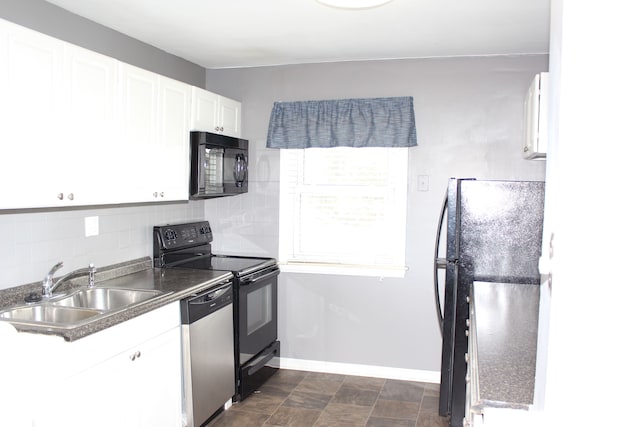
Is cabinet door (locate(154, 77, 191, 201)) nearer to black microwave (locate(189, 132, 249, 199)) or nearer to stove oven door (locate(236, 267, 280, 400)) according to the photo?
black microwave (locate(189, 132, 249, 199))

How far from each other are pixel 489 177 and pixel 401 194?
631mm

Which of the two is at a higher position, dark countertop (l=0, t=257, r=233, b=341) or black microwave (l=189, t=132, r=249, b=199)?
black microwave (l=189, t=132, r=249, b=199)

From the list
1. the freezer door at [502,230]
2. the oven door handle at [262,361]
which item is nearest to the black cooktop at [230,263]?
the oven door handle at [262,361]

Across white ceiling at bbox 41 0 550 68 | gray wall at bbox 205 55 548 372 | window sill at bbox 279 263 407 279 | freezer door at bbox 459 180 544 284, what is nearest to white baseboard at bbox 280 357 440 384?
gray wall at bbox 205 55 548 372

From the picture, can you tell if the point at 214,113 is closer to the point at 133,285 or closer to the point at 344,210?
the point at 344,210

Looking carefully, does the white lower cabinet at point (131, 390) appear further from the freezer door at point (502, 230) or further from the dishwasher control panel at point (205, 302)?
the freezer door at point (502, 230)

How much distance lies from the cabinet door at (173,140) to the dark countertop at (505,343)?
1.90 m

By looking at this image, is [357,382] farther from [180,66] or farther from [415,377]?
[180,66]

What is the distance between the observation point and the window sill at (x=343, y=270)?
405cm

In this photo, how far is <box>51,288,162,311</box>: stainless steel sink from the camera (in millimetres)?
2891

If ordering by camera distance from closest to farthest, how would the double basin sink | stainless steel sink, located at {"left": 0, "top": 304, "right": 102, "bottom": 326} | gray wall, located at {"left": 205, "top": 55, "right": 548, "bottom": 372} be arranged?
the double basin sink, stainless steel sink, located at {"left": 0, "top": 304, "right": 102, "bottom": 326}, gray wall, located at {"left": 205, "top": 55, "right": 548, "bottom": 372}

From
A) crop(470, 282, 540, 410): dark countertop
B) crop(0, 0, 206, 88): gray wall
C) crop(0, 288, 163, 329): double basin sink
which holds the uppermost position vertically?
crop(0, 0, 206, 88): gray wall

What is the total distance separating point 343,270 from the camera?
13.6 feet

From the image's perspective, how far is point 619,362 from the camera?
0.90m
